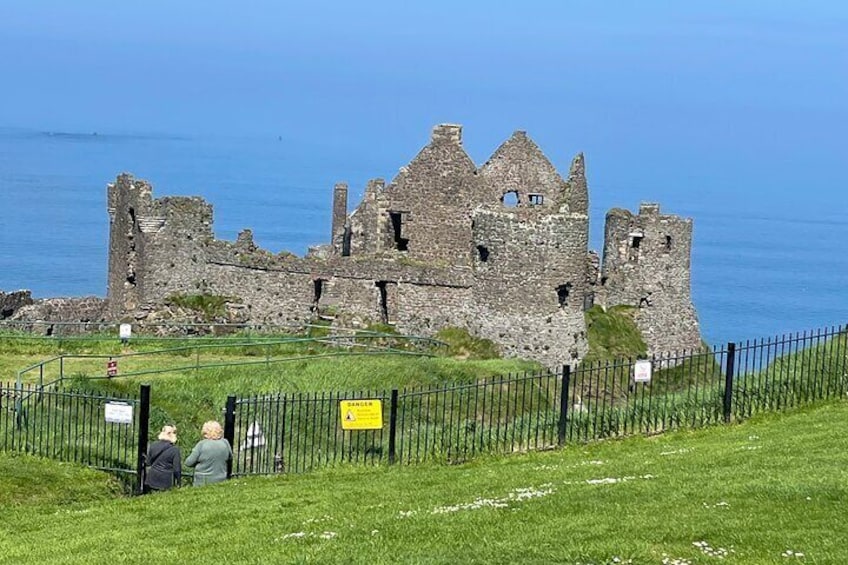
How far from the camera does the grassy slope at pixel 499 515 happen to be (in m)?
18.4

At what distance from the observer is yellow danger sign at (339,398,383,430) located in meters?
26.7

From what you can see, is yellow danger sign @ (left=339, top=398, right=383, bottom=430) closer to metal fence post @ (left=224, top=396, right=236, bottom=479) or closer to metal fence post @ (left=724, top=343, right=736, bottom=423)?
metal fence post @ (left=224, top=396, right=236, bottom=479)

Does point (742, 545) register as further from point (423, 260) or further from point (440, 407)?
point (423, 260)

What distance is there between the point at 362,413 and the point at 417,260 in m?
19.1

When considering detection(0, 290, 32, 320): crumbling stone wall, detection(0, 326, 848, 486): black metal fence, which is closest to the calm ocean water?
detection(0, 290, 32, 320): crumbling stone wall

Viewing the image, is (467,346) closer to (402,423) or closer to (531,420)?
(531,420)

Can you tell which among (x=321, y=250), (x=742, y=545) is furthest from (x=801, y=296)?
(x=742, y=545)

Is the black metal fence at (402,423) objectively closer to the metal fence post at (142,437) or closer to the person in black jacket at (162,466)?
the metal fence post at (142,437)

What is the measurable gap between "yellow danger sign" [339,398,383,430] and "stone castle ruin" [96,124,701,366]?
51.0 feet

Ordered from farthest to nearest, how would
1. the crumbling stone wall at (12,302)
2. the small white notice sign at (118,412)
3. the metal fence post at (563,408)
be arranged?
1. the crumbling stone wall at (12,302)
2. the metal fence post at (563,408)
3. the small white notice sign at (118,412)

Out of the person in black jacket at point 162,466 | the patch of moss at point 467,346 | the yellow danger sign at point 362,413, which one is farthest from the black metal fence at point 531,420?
the patch of moss at point 467,346

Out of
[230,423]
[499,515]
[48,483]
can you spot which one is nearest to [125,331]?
[230,423]

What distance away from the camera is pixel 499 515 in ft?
66.7

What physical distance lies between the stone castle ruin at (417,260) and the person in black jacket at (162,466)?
60.1 ft
